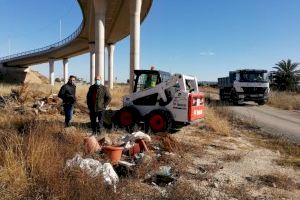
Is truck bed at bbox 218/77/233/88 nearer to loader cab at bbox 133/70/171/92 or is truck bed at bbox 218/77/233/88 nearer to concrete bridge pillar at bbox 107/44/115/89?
loader cab at bbox 133/70/171/92

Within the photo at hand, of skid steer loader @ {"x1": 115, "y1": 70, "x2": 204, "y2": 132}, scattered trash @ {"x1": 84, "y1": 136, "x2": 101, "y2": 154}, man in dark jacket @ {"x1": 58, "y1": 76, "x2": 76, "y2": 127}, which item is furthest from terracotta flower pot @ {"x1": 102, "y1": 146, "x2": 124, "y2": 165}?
man in dark jacket @ {"x1": 58, "y1": 76, "x2": 76, "y2": 127}

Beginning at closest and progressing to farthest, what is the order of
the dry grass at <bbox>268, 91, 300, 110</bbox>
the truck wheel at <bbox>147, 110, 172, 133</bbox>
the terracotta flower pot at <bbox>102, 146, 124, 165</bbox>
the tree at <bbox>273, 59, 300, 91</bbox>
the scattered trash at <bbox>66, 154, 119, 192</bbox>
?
the scattered trash at <bbox>66, 154, 119, 192</bbox>, the terracotta flower pot at <bbox>102, 146, 124, 165</bbox>, the truck wheel at <bbox>147, 110, 172, 133</bbox>, the dry grass at <bbox>268, 91, 300, 110</bbox>, the tree at <bbox>273, 59, 300, 91</bbox>

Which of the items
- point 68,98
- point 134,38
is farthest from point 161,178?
point 134,38

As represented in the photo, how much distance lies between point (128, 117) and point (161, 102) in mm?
1279

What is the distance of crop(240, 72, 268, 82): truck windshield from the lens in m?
30.4

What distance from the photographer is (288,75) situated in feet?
188

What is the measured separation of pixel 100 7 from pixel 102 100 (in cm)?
2310

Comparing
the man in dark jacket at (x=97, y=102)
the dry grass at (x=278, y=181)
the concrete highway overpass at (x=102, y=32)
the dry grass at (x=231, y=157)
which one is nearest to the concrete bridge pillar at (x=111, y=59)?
the concrete highway overpass at (x=102, y=32)

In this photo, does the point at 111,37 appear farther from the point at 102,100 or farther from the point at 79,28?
the point at 102,100

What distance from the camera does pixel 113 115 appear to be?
14656mm

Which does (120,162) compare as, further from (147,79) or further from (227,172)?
(147,79)

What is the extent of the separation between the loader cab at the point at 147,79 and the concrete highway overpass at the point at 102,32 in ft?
47.5

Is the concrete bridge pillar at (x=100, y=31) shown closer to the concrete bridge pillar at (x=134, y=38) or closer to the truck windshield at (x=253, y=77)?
the concrete bridge pillar at (x=134, y=38)

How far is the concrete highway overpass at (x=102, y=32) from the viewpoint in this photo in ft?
102
